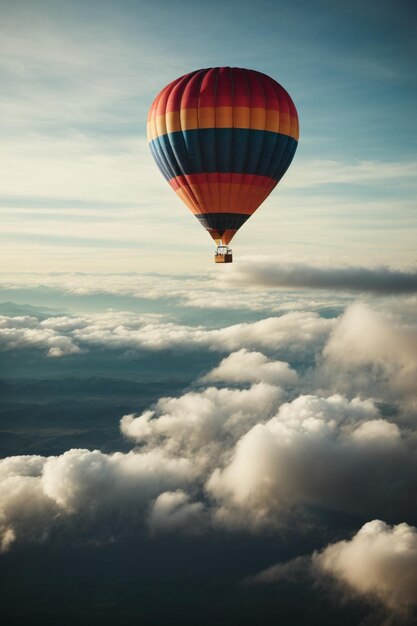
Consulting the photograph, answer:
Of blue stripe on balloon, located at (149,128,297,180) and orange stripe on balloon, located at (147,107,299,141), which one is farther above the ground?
orange stripe on balloon, located at (147,107,299,141)

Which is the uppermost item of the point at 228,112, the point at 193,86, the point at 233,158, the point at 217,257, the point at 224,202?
the point at 193,86

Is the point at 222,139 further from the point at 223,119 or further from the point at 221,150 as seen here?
the point at 223,119

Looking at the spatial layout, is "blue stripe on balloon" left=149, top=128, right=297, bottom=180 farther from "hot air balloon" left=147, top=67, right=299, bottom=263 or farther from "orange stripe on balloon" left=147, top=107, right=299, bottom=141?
"orange stripe on balloon" left=147, top=107, right=299, bottom=141

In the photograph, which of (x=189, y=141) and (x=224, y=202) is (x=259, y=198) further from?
(x=189, y=141)

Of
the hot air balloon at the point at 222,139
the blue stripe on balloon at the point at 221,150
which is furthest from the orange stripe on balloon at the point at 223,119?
the blue stripe on balloon at the point at 221,150

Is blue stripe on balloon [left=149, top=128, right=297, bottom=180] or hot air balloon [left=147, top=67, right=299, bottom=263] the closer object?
hot air balloon [left=147, top=67, right=299, bottom=263]

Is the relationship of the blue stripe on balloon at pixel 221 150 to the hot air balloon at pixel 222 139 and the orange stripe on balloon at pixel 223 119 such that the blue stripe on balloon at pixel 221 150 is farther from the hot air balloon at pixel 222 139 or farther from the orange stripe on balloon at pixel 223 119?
the orange stripe on balloon at pixel 223 119

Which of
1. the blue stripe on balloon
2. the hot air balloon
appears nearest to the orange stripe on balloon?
the hot air balloon

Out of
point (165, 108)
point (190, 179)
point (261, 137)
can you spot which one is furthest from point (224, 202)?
point (165, 108)
